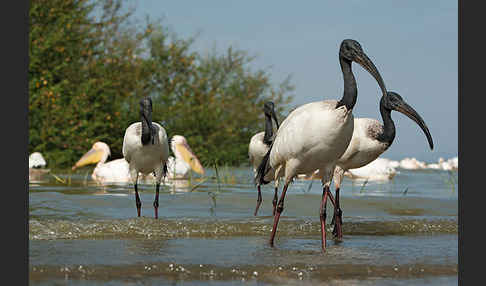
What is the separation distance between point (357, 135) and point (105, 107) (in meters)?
13.8

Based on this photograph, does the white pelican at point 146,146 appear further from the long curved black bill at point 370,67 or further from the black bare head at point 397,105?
the long curved black bill at point 370,67

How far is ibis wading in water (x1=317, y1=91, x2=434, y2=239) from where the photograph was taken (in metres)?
7.55

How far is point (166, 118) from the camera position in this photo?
21.7 metres

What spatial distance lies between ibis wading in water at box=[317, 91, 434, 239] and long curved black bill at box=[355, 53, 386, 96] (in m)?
1.30

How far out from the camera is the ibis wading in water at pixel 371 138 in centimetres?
755

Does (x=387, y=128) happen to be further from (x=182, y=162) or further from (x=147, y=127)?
(x=182, y=162)

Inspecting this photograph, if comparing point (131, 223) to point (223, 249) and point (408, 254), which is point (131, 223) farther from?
point (408, 254)

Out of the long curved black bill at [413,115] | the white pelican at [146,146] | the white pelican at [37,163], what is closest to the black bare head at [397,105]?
the long curved black bill at [413,115]

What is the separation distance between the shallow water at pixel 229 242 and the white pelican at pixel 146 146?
2.12 feet

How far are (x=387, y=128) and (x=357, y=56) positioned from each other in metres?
1.64

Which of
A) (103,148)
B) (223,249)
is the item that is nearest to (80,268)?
(223,249)

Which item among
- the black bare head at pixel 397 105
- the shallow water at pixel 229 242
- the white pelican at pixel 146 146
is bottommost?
the shallow water at pixel 229 242

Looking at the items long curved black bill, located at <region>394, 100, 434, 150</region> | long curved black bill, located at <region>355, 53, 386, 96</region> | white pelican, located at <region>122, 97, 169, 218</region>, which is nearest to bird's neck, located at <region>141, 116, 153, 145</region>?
white pelican, located at <region>122, 97, 169, 218</region>

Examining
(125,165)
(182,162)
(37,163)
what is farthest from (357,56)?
(37,163)
